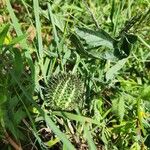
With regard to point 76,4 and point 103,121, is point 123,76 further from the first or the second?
point 76,4

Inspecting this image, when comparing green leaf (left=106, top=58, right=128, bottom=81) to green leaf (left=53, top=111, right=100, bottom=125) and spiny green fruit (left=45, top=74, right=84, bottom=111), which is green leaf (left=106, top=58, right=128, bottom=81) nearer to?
spiny green fruit (left=45, top=74, right=84, bottom=111)

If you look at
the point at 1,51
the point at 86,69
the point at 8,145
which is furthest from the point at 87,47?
the point at 8,145

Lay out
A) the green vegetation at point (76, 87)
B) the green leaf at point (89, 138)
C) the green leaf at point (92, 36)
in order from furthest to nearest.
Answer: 1. the green leaf at point (92, 36)
2. the green vegetation at point (76, 87)
3. the green leaf at point (89, 138)

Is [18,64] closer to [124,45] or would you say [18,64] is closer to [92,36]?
[92,36]

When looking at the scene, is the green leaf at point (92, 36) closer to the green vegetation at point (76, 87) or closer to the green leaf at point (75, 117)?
the green vegetation at point (76, 87)

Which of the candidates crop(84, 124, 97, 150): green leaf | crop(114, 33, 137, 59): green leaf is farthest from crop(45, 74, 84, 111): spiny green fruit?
crop(114, 33, 137, 59): green leaf

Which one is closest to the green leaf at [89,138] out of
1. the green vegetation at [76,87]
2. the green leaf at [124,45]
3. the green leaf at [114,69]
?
the green vegetation at [76,87]

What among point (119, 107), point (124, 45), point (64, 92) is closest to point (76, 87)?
point (64, 92)
